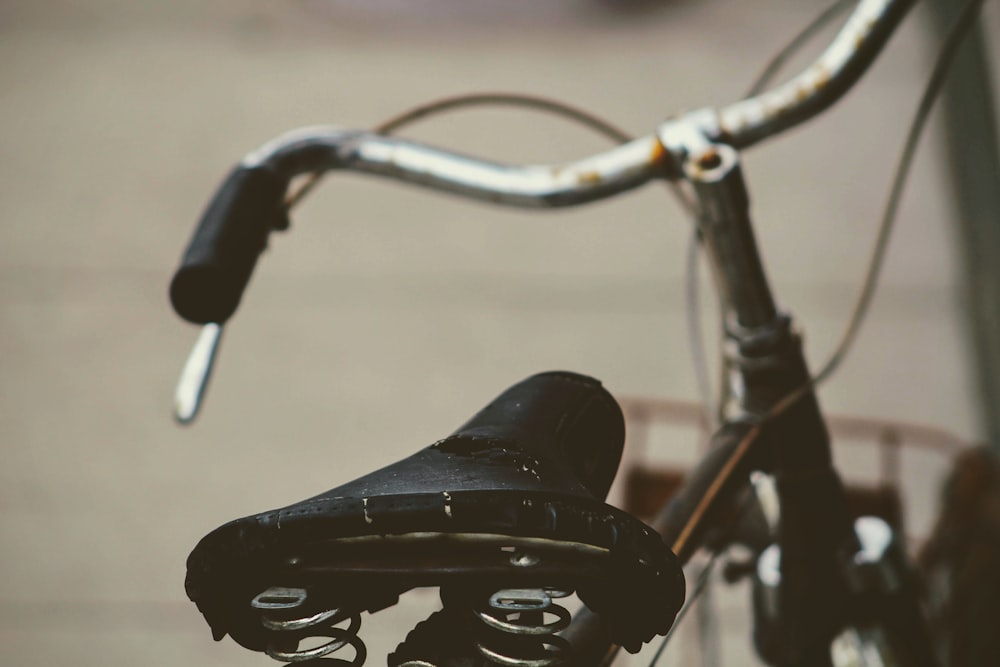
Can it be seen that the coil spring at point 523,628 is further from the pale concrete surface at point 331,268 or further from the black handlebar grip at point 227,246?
the pale concrete surface at point 331,268

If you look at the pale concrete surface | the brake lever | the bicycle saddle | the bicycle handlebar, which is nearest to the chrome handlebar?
the bicycle handlebar

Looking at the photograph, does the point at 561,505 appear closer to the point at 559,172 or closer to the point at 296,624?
the point at 296,624

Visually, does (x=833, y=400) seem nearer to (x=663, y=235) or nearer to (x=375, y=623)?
(x=663, y=235)

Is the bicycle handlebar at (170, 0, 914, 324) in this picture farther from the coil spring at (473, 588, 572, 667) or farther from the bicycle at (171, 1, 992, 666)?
the coil spring at (473, 588, 572, 667)

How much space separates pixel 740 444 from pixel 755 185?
1.22 m

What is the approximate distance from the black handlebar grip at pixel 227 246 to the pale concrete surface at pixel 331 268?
1015mm

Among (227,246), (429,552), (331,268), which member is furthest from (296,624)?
(331,268)

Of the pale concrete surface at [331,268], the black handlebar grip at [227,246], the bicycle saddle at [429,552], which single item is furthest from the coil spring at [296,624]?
the pale concrete surface at [331,268]

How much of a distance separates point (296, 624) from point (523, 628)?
0.22ft

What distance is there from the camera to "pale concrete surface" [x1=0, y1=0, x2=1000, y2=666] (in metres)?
1.47

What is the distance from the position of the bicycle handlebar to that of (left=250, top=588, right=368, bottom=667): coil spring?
18cm

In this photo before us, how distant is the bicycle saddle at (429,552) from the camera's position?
0.26 meters

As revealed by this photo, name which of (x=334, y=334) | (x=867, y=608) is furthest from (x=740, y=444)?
(x=334, y=334)

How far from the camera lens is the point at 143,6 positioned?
5.82 feet
